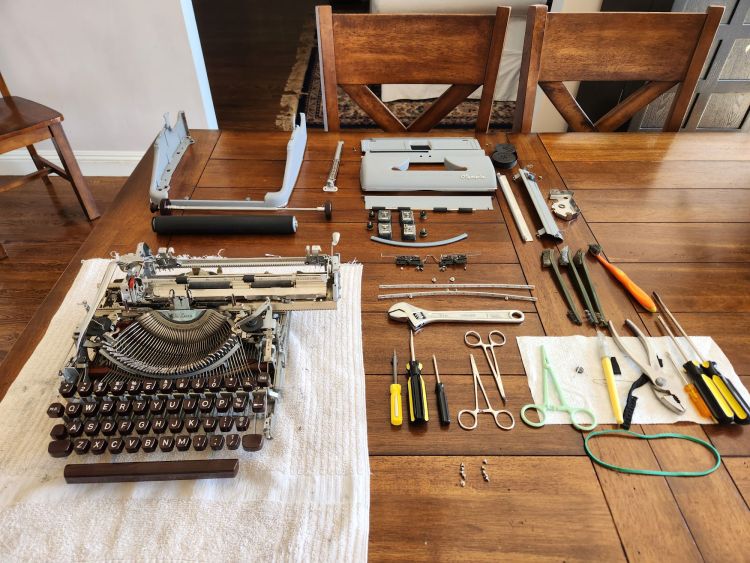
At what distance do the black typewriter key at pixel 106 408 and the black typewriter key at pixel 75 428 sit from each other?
0.03 m

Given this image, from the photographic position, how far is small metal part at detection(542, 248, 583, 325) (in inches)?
41.2

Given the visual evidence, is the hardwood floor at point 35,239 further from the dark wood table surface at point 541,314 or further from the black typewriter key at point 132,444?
the black typewriter key at point 132,444

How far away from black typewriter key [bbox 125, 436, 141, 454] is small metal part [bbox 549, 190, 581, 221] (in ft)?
3.53

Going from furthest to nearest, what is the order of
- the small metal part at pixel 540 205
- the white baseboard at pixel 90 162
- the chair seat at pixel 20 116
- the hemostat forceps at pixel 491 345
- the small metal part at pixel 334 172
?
the white baseboard at pixel 90 162
the chair seat at pixel 20 116
the small metal part at pixel 334 172
the small metal part at pixel 540 205
the hemostat forceps at pixel 491 345

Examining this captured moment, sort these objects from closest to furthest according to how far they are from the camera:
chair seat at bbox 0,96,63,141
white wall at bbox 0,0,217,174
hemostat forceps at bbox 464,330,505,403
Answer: hemostat forceps at bbox 464,330,505,403 → chair seat at bbox 0,96,63,141 → white wall at bbox 0,0,217,174

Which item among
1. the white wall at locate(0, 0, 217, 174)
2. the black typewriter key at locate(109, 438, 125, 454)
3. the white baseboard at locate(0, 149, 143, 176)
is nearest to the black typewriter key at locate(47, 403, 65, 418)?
the black typewriter key at locate(109, 438, 125, 454)

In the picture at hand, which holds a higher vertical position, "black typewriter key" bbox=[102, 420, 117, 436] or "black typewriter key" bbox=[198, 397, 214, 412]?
"black typewriter key" bbox=[198, 397, 214, 412]

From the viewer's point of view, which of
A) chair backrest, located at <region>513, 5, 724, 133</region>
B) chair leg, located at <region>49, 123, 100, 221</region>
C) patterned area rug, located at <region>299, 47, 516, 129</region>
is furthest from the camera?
patterned area rug, located at <region>299, 47, 516, 129</region>

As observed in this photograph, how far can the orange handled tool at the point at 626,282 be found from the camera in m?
1.07

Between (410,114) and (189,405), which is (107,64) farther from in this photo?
(189,405)

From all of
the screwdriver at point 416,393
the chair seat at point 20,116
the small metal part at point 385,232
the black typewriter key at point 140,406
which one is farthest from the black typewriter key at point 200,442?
the chair seat at point 20,116

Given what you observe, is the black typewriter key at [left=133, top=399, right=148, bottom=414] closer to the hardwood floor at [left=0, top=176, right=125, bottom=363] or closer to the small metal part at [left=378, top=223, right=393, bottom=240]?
the small metal part at [left=378, top=223, right=393, bottom=240]

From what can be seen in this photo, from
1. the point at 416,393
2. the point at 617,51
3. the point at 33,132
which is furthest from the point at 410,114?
the point at 416,393

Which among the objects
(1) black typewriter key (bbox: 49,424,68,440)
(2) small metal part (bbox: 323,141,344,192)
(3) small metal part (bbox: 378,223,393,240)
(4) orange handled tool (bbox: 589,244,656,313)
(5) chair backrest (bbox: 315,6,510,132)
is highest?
(5) chair backrest (bbox: 315,6,510,132)
